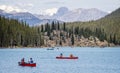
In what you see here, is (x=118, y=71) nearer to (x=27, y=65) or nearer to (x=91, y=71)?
(x=91, y=71)

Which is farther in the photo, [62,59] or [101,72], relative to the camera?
[62,59]

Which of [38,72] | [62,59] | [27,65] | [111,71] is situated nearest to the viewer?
[38,72]

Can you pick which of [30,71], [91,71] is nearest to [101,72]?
[91,71]

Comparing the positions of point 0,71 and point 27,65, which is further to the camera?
point 27,65

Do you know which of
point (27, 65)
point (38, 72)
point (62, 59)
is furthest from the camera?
point (62, 59)

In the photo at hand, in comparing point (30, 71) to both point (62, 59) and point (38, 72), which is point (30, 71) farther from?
point (62, 59)

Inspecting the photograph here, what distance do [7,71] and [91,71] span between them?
2021 centimetres

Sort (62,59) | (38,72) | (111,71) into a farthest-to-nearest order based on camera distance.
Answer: (62,59) → (111,71) → (38,72)

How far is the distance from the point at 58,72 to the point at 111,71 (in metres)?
13.9

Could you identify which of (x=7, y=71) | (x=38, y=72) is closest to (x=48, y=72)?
(x=38, y=72)

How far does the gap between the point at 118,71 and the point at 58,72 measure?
49.4 feet

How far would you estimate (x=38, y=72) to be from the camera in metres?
89.0

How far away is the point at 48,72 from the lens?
89.8 m

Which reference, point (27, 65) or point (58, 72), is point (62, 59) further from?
point (58, 72)
